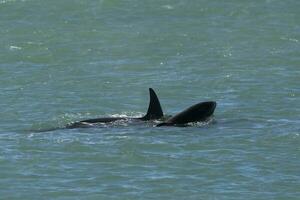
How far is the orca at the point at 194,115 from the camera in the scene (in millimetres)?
25250

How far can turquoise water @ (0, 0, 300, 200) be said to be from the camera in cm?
2039

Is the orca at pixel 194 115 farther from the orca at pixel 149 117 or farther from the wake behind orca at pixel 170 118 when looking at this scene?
the orca at pixel 149 117

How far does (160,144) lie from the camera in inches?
909

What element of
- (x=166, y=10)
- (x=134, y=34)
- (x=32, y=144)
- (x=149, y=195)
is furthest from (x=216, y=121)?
(x=166, y=10)

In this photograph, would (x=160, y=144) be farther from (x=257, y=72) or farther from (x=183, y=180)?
(x=257, y=72)

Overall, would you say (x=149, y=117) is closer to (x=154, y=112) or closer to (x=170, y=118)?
(x=154, y=112)

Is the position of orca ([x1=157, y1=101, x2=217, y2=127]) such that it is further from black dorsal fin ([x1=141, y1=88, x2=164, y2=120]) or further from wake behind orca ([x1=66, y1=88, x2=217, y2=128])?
black dorsal fin ([x1=141, y1=88, x2=164, y2=120])

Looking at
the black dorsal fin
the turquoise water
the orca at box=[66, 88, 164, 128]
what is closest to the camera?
the turquoise water

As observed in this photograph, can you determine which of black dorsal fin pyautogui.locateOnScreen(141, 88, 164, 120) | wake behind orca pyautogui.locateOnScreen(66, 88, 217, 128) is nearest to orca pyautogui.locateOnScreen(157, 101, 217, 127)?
wake behind orca pyautogui.locateOnScreen(66, 88, 217, 128)

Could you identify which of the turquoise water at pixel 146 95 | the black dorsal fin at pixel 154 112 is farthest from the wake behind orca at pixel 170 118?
the turquoise water at pixel 146 95

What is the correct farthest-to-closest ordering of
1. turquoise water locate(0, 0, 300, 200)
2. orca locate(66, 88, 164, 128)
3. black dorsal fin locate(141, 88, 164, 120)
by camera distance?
black dorsal fin locate(141, 88, 164, 120) → orca locate(66, 88, 164, 128) → turquoise water locate(0, 0, 300, 200)

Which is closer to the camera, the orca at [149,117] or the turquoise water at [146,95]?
the turquoise water at [146,95]

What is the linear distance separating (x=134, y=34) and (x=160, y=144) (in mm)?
15293

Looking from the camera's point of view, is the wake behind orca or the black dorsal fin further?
the black dorsal fin
